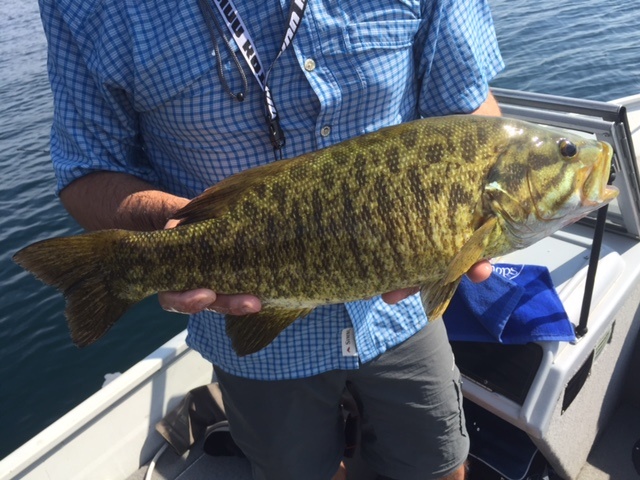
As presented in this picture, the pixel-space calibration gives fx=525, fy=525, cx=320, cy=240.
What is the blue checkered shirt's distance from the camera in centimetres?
207

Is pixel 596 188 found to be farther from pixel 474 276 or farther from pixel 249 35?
pixel 249 35

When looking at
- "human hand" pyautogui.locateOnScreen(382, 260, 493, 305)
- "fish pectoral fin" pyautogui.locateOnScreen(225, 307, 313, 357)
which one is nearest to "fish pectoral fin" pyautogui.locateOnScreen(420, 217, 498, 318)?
"human hand" pyautogui.locateOnScreen(382, 260, 493, 305)

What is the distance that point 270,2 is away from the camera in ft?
6.73

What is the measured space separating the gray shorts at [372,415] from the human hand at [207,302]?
1.99 feet

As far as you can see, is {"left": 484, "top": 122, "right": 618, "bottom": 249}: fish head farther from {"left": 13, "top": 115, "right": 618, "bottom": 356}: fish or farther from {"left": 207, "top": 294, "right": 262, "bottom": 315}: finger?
{"left": 207, "top": 294, "right": 262, "bottom": 315}: finger

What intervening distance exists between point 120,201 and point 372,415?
1.69 m

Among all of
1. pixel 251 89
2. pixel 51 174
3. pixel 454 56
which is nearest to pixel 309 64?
pixel 251 89

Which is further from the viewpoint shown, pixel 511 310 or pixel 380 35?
pixel 511 310

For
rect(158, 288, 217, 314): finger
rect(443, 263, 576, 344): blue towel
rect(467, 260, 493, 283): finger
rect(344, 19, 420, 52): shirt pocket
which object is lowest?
rect(443, 263, 576, 344): blue towel

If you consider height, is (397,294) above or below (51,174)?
above

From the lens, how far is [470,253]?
6.17 ft

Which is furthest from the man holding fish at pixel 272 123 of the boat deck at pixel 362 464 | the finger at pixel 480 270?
the boat deck at pixel 362 464

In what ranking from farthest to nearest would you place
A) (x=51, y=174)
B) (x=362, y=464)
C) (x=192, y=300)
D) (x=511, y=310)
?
1. (x=51, y=174)
2. (x=362, y=464)
3. (x=511, y=310)
4. (x=192, y=300)

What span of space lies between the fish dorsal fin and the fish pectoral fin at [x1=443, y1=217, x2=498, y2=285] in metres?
0.71
